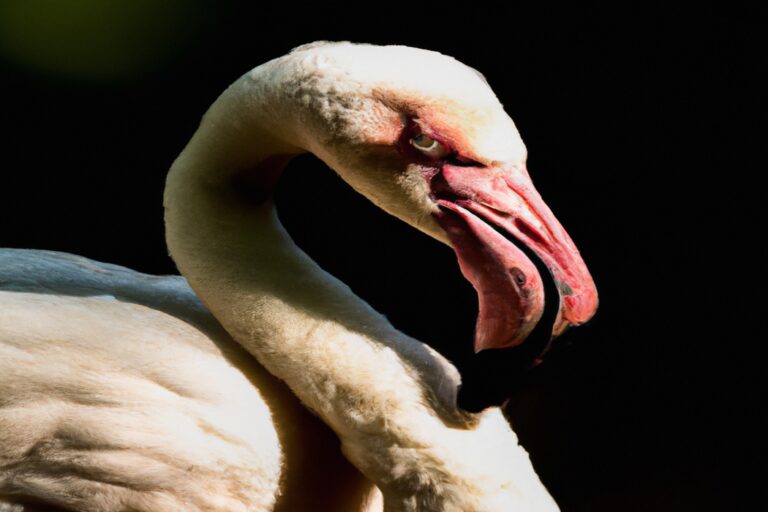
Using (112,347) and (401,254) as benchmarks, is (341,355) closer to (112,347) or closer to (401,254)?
(112,347)

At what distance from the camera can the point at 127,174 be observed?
6.82 ft

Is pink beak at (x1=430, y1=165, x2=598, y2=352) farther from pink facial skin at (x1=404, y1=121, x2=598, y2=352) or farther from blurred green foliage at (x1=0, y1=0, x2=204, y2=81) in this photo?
blurred green foliage at (x1=0, y1=0, x2=204, y2=81)

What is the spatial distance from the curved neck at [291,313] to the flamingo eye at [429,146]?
0.49ft

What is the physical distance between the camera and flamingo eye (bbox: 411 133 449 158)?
1.04m

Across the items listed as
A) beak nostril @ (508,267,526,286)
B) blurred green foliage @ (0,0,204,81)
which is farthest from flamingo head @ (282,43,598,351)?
blurred green foliage @ (0,0,204,81)

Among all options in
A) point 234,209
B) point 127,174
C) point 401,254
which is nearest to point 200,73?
point 127,174

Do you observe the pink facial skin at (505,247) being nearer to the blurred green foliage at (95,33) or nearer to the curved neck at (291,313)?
the curved neck at (291,313)

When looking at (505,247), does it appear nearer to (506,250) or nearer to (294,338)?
(506,250)

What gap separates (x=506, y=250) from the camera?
101 cm

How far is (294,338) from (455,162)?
0.30m

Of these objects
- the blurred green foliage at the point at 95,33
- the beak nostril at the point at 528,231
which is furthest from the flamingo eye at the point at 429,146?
the blurred green foliage at the point at 95,33

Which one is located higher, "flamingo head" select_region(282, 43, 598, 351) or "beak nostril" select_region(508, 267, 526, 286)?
"flamingo head" select_region(282, 43, 598, 351)

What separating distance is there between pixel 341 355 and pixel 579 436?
1.11 m

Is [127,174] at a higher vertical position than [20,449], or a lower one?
lower
